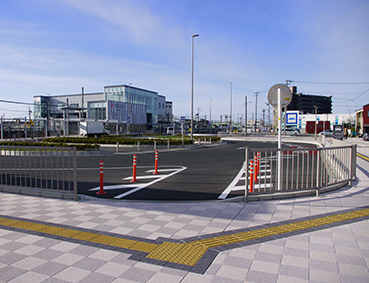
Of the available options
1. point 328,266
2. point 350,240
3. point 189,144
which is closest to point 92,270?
point 328,266

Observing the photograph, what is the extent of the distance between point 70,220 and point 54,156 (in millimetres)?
2712

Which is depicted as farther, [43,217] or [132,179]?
[132,179]

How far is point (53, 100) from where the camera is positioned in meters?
84.3

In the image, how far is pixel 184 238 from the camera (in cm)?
484

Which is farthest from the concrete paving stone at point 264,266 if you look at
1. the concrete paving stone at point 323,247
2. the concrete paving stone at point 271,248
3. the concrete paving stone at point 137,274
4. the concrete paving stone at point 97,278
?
the concrete paving stone at point 97,278

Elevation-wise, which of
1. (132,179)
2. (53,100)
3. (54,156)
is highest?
(53,100)

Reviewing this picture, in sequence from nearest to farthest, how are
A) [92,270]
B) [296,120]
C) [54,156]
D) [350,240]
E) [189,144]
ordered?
[92,270]
[350,240]
[54,156]
[189,144]
[296,120]

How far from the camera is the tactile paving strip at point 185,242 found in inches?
161

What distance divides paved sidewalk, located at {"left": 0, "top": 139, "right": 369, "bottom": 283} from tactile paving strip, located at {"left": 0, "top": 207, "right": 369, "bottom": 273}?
145 mm

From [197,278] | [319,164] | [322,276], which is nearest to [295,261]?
[322,276]

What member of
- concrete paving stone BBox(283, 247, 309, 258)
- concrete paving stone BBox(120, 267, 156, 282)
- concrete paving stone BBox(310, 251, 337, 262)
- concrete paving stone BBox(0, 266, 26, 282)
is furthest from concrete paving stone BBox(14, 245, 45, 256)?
concrete paving stone BBox(310, 251, 337, 262)

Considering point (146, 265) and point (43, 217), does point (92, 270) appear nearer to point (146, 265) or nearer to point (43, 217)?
point (146, 265)

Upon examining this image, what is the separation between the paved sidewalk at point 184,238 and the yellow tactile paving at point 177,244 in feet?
0.74

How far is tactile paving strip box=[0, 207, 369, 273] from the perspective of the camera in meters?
4.09
